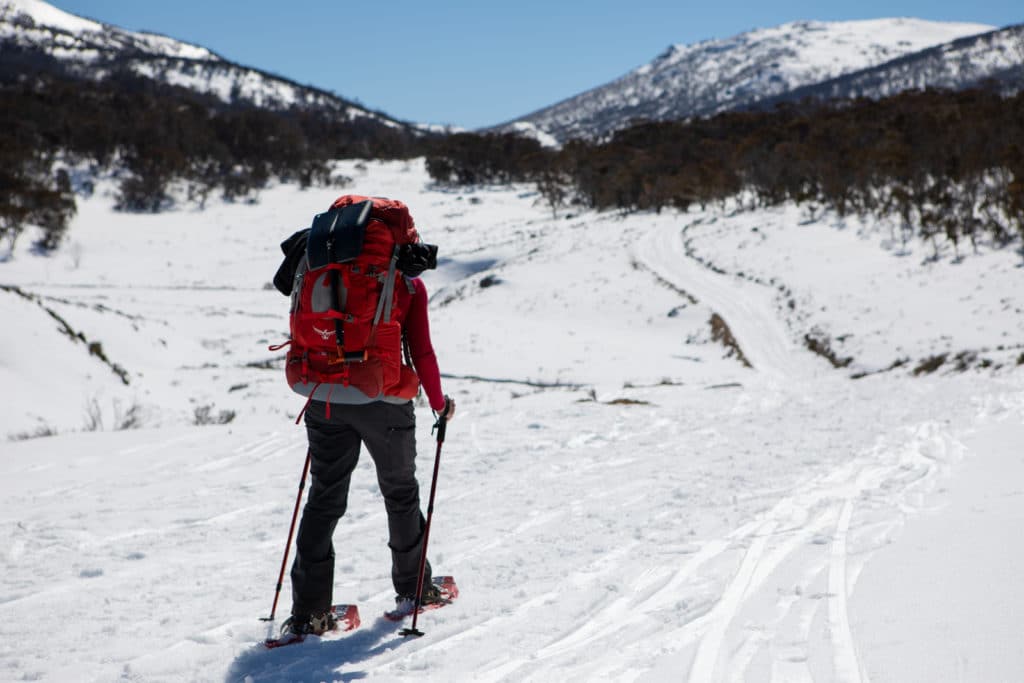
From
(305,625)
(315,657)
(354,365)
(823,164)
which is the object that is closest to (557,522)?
(305,625)

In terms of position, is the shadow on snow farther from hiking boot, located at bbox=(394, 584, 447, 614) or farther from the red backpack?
the red backpack

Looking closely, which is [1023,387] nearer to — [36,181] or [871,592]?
[871,592]

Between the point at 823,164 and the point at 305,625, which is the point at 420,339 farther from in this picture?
the point at 823,164

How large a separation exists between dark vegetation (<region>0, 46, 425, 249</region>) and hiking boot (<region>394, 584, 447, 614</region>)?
191 feet

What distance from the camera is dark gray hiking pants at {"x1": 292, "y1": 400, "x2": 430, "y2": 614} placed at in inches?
122

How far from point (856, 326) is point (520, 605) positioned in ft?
65.0

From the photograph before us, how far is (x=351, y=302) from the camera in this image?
2.88 m

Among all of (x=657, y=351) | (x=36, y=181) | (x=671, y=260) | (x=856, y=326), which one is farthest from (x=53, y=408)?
(x=36, y=181)

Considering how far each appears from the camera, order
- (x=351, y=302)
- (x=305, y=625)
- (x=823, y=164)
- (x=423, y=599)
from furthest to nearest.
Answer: (x=823, y=164), (x=423, y=599), (x=305, y=625), (x=351, y=302)

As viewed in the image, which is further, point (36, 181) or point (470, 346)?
point (36, 181)

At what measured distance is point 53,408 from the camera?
9.67 m

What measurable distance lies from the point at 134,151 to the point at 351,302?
305 ft

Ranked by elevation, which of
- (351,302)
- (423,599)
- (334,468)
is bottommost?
(423,599)

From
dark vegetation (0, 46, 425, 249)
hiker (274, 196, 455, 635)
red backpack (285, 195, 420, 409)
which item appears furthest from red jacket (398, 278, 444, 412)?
dark vegetation (0, 46, 425, 249)
